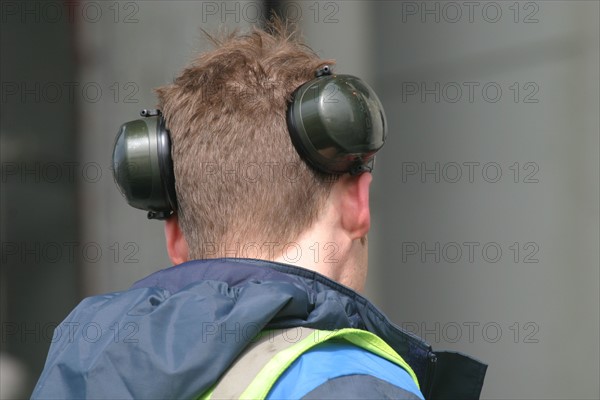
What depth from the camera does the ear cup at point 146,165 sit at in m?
1.56

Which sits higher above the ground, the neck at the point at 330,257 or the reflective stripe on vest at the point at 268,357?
the neck at the point at 330,257

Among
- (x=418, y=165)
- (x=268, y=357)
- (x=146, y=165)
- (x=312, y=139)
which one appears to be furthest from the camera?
(x=418, y=165)

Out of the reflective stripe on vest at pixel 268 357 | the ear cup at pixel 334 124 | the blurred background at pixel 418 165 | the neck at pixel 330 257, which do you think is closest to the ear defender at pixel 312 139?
the ear cup at pixel 334 124

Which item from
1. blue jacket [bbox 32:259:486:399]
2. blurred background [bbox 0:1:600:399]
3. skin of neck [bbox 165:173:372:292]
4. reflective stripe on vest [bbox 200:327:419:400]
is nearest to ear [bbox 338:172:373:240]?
skin of neck [bbox 165:173:372:292]

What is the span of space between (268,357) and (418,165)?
2205mm

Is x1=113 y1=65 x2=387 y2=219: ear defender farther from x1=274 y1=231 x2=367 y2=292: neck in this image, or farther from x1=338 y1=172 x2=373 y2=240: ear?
x1=274 y1=231 x2=367 y2=292: neck

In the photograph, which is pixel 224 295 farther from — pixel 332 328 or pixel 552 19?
pixel 552 19

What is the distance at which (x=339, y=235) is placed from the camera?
59.1 inches

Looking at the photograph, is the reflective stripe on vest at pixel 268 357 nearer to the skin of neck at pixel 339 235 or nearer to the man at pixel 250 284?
the man at pixel 250 284

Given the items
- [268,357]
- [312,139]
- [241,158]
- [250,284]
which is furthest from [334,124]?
[268,357]

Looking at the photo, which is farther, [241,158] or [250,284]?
[241,158]

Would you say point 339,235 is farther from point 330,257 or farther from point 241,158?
point 241,158

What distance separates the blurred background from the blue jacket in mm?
1906

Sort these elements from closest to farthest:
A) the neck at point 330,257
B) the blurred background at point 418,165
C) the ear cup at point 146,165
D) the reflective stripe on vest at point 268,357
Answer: the reflective stripe on vest at point 268,357
the neck at point 330,257
the ear cup at point 146,165
the blurred background at point 418,165
